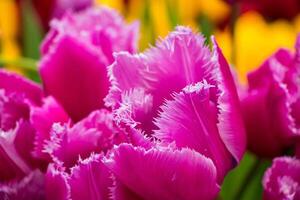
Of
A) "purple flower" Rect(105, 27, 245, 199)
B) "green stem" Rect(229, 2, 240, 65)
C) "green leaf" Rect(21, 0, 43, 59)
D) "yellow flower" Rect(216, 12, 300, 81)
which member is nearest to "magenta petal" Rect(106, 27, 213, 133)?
"purple flower" Rect(105, 27, 245, 199)

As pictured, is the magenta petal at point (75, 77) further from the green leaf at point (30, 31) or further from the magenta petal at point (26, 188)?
the green leaf at point (30, 31)

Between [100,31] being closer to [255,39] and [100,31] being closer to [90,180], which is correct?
[90,180]

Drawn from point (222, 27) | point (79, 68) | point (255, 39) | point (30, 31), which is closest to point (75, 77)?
point (79, 68)

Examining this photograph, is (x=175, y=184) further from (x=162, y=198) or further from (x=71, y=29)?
(x=71, y=29)

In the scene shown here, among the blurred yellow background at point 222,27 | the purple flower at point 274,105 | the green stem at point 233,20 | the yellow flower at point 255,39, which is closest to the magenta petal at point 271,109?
the purple flower at point 274,105

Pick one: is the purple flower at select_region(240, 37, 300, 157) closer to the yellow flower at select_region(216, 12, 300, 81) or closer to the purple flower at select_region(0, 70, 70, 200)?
the purple flower at select_region(0, 70, 70, 200)
